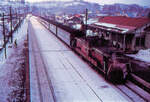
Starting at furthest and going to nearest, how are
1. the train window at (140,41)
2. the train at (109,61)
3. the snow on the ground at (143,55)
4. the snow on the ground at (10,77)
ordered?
the train window at (140,41), the snow on the ground at (143,55), the train at (109,61), the snow on the ground at (10,77)

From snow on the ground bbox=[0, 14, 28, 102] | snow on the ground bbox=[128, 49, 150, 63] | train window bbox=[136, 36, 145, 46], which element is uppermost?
train window bbox=[136, 36, 145, 46]

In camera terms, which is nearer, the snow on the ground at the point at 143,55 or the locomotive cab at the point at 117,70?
the locomotive cab at the point at 117,70

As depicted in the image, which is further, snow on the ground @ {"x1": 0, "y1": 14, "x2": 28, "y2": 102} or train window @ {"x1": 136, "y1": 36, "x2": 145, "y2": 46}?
train window @ {"x1": 136, "y1": 36, "x2": 145, "y2": 46}

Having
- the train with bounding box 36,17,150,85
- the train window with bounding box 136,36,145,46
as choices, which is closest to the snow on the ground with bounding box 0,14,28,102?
the train with bounding box 36,17,150,85

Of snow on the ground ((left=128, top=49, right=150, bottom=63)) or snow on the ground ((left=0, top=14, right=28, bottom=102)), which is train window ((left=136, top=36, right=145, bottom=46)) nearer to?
snow on the ground ((left=128, top=49, right=150, bottom=63))

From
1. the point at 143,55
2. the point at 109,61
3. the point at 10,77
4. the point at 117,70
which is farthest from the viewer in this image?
the point at 143,55

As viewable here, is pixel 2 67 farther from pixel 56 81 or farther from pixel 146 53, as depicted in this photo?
pixel 146 53

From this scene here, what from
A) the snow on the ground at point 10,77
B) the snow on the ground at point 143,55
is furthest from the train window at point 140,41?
the snow on the ground at point 10,77

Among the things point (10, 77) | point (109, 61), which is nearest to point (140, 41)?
point (109, 61)

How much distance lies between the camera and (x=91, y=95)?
A: 11695 millimetres

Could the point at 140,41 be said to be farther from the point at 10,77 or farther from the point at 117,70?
the point at 10,77

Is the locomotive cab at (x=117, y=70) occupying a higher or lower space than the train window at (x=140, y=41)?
lower

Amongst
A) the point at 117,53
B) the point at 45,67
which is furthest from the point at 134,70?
the point at 45,67

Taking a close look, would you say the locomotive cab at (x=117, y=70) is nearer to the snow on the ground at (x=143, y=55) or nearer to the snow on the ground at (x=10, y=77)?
the snow on the ground at (x=10, y=77)
